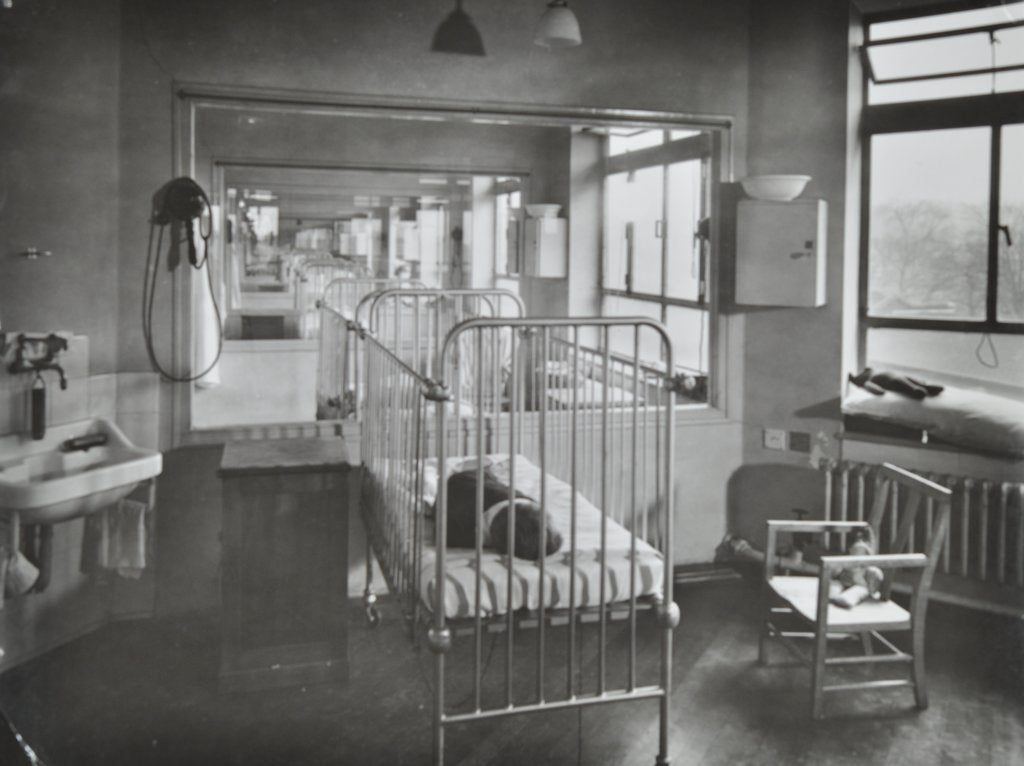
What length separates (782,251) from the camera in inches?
158

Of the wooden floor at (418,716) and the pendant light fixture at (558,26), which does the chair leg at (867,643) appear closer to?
the wooden floor at (418,716)

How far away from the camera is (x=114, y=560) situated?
11.1 ft

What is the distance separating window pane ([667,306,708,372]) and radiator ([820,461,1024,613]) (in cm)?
84

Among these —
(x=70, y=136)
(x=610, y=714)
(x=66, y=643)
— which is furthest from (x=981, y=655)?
(x=70, y=136)

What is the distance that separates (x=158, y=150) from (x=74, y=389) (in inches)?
37.2

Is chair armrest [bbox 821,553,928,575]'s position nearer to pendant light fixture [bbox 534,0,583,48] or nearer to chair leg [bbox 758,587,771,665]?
chair leg [bbox 758,587,771,665]

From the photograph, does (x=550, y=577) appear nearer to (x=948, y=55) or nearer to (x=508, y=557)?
(x=508, y=557)

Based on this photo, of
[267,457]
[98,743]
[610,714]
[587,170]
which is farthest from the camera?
[587,170]

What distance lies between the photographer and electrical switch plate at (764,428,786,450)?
4.24 m

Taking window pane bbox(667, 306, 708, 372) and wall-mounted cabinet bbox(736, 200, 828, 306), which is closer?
wall-mounted cabinet bbox(736, 200, 828, 306)

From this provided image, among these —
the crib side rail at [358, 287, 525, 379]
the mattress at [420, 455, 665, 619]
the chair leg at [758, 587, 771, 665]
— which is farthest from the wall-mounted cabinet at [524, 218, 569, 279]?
the mattress at [420, 455, 665, 619]

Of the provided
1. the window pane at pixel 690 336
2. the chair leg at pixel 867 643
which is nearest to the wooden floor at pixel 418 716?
the chair leg at pixel 867 643

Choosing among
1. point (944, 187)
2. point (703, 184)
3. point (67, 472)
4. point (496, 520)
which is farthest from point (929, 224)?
point (67, 472)

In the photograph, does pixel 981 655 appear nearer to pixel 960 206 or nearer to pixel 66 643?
pixel 960 206
